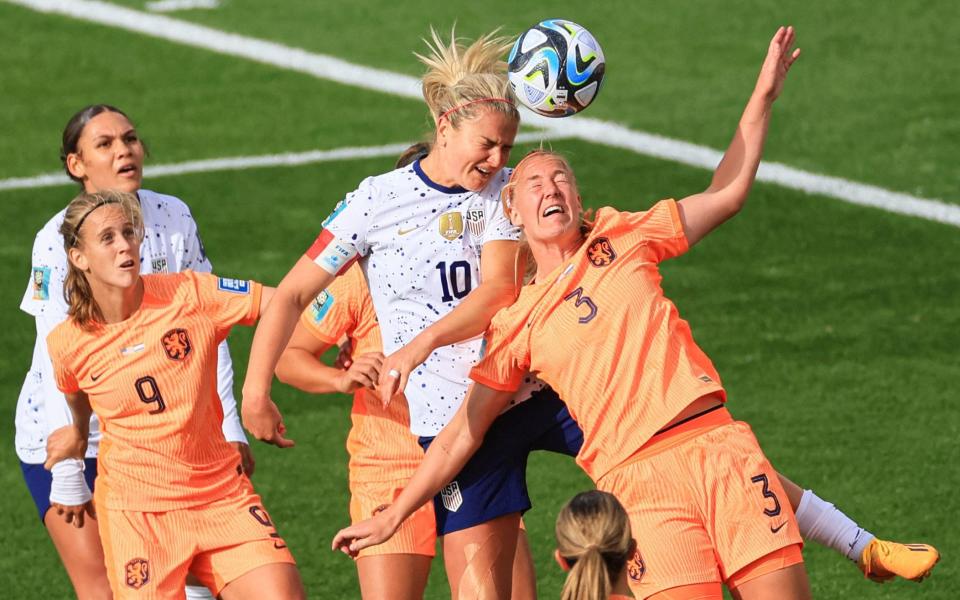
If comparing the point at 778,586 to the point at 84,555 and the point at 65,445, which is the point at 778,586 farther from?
the point at 84,555

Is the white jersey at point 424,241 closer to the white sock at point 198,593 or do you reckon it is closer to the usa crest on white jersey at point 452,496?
the usa crest on white jersey at point 452,496

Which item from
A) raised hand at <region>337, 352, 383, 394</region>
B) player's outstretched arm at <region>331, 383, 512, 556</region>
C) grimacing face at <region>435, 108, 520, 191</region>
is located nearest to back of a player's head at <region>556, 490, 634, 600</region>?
player's outstretched arm at <region>331, 383, 512, 556</region>

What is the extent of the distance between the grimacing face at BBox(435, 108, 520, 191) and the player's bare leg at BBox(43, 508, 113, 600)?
90.8 inches

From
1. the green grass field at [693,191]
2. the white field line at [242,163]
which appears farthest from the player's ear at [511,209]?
the white field line at [242,163]

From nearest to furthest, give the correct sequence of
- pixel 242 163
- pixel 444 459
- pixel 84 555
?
pixel 444 459
pixel 84 555
pixel 242 163

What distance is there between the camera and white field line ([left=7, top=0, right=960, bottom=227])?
14547 millimetres

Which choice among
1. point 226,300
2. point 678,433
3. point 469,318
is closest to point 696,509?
point 678,433

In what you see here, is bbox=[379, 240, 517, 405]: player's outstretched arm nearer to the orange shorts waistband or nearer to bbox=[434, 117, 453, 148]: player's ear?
bbox=[434, 117, 453, 148]: player's ear

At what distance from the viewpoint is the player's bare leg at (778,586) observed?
5.96 m

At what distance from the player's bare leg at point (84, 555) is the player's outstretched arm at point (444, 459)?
1568mm

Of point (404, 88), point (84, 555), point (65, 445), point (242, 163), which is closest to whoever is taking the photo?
point (65, 445)

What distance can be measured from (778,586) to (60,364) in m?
2.98

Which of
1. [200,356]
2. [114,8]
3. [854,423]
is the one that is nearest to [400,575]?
[200,356]

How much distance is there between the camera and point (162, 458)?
696 cm
